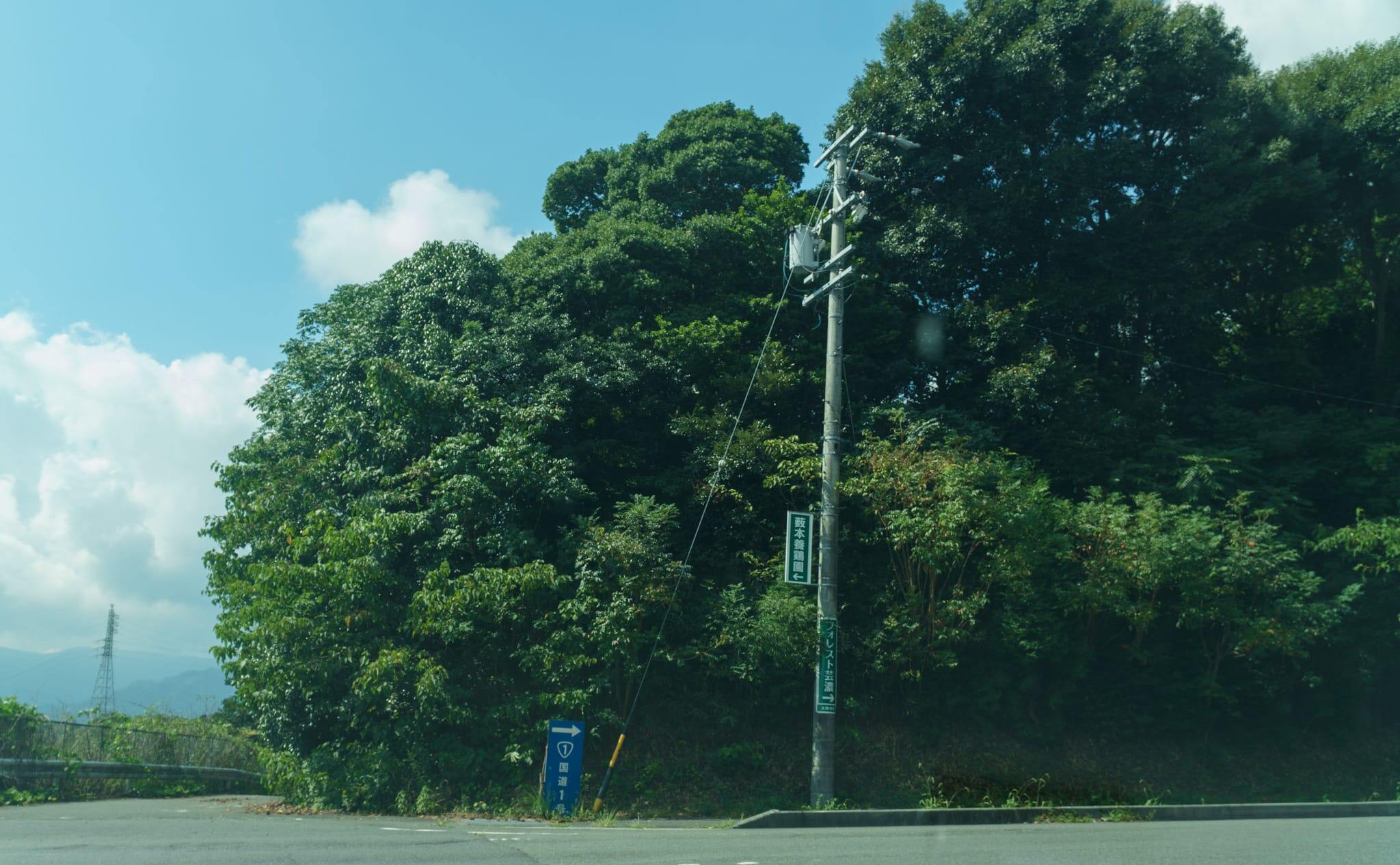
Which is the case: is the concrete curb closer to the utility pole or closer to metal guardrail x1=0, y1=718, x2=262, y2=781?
the utility pole

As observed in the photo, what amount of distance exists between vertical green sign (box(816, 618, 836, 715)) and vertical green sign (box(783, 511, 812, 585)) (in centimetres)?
112

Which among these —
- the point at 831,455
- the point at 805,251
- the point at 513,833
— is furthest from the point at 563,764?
the point at 805,251

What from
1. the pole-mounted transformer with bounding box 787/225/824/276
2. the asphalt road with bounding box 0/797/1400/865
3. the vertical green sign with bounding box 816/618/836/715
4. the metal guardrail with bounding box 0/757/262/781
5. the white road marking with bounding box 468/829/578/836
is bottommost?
the metal guardrail with bounding box 0/757/262/781

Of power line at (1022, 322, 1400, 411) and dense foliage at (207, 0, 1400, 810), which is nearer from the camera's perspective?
dense foliage at (207, 0, 1400, 810)

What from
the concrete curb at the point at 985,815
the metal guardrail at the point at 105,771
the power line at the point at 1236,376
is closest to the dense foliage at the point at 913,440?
the power line at the point at 1236,376

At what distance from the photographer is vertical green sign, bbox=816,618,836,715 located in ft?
46.7

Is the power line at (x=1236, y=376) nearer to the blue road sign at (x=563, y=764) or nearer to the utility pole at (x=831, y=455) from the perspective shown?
the utility pole at (x=831, y=455)

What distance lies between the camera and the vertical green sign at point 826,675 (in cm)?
1424

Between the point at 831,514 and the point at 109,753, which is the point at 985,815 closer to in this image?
the point at 831,514

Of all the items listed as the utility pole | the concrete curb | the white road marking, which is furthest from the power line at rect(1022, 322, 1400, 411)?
the white road marking

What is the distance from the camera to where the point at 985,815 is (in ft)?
42.5

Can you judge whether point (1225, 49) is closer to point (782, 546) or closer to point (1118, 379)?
point (1118, 379)

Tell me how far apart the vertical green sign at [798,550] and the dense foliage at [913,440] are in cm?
100

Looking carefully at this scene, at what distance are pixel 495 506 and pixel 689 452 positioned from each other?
5.64 meters
